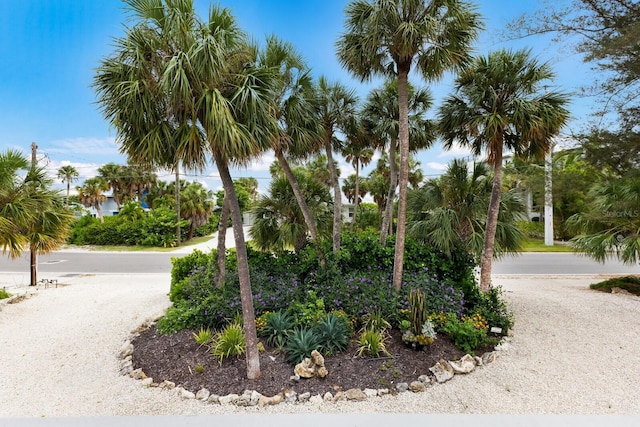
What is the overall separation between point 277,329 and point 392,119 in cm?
555

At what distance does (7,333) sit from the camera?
19.2 feet

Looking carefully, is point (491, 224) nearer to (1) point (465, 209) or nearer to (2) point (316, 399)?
(1) point (465, 209)

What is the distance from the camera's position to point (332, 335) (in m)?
4.48

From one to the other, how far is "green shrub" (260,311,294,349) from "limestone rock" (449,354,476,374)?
2245 millimetres

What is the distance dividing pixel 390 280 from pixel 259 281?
2.45 metres

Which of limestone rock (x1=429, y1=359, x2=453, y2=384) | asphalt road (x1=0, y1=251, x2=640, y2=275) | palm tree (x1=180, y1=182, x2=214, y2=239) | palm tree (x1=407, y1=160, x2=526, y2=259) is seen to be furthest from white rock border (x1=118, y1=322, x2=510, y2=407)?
palm tree (x1=180, y1=182, x2=214, y2=239)

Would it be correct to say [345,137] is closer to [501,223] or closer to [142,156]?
[501,223]

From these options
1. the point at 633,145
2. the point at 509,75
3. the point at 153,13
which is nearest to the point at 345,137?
the point at 509,75

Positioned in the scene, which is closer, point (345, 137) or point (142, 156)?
point (142, 156)

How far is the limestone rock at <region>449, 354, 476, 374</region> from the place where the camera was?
162 inches

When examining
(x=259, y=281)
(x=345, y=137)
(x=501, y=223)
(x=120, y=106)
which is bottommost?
(x=259, y=281)

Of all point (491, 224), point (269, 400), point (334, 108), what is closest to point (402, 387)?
point (269, 400)

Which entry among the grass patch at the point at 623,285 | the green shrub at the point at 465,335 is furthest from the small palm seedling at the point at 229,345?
the grass patch at the point at 623,285

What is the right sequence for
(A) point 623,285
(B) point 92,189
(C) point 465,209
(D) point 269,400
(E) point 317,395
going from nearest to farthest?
(D) point 269,400, (E) point 317,395, (C) point 465,209, (A) point 623,285, (B) point 92,189
